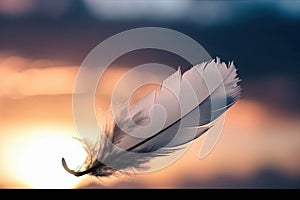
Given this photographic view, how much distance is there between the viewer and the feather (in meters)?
2.98

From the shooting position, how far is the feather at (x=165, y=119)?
2.98 m

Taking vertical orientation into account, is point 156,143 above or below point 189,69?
below

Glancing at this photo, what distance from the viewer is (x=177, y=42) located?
3.12 meters

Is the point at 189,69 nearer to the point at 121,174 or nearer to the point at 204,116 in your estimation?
the point at 204,116

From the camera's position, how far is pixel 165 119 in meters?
3.07

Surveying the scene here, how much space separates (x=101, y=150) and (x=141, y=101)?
315mm

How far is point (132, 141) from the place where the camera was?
299 centimetres
